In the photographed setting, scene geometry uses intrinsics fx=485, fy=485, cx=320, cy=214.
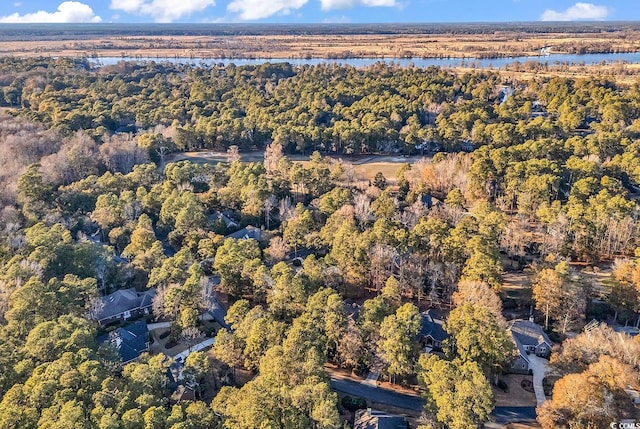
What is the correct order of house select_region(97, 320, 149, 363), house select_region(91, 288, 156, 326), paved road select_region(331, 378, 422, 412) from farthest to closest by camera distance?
house select_region(91, 288, 156, 326) < house select_region(97, 320, 149, 363) < paved road select_region(331, 378, 422, 412)

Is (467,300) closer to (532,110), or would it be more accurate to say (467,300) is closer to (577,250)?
(577,250)

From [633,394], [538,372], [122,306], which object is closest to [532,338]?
[538,372]

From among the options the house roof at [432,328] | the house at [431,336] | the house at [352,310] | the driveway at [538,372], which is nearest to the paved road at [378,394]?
the house at [352,310]

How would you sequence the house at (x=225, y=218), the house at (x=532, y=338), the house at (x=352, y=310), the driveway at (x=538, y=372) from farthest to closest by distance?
the house at (x=225, y=218) → the house at (x=532, y=338) → the house at (x=352, y=310) → the driveway at (x=538, y=372)

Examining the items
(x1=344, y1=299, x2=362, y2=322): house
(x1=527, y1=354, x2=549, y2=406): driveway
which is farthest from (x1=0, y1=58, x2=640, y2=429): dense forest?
(x1=527, y1=354, x2=549, y2=406): driveway

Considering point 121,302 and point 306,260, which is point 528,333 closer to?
point 306,260

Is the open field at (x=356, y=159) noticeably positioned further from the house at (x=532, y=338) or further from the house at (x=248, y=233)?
the house at (x=532, y=338)

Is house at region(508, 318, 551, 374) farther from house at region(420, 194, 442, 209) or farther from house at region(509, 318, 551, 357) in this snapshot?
house at region(420, 194, 442, 209)
